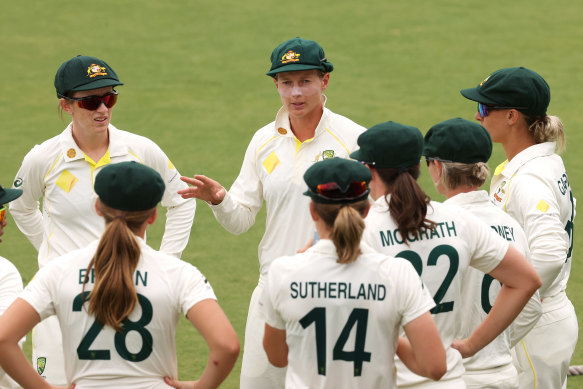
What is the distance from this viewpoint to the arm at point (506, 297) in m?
4.42

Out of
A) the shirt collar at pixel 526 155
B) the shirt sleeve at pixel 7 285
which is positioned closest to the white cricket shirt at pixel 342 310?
the shirt sleeve at pixel 7 285

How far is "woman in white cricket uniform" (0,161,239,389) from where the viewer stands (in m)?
3.90

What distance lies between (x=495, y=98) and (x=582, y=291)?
3643 mm

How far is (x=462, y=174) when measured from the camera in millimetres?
4660

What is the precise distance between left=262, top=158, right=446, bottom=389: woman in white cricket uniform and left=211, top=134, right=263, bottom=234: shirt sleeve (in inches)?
74.4

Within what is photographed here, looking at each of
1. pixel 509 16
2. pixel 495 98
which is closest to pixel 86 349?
pixel 495 98

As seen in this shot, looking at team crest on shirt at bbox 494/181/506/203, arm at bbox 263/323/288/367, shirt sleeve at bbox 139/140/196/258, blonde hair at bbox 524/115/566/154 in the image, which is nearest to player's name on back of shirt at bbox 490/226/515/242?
team crest on shirt at bbox 494/181/506/203

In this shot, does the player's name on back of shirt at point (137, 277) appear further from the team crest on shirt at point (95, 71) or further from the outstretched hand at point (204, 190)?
the team crest on shirt at point (95, 71)

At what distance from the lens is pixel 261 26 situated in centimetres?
1592

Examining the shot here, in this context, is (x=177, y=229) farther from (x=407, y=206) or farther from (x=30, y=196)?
(x=407, y=206)

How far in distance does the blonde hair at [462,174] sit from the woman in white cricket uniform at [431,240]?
0.32m

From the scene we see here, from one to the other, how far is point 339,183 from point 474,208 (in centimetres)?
102

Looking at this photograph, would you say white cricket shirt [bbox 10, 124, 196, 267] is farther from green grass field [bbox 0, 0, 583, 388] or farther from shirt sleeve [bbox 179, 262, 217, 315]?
green grass field [bbox 0, 0, 583, 388]

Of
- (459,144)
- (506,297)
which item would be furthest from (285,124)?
(506,297)
